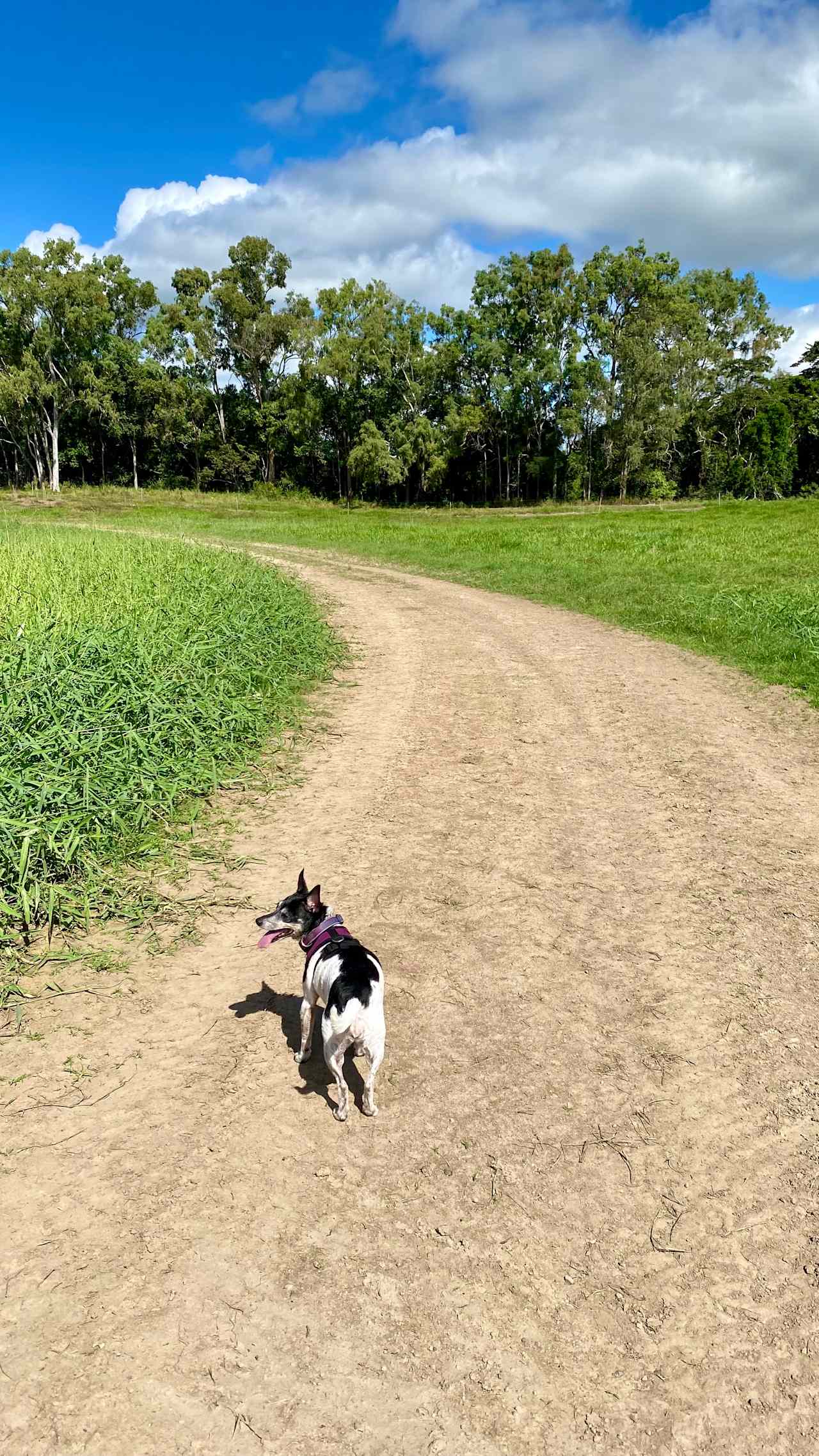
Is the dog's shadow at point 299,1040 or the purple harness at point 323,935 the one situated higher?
the purple harness at point 323,935

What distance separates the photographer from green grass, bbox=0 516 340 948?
5656 mm

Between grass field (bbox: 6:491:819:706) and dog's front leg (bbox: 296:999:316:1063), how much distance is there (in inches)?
308

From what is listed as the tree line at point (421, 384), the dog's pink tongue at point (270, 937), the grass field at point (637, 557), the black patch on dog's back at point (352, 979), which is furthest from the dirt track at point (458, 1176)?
the tree line at point (421, 384)

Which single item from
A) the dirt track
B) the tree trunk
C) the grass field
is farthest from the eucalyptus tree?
the dirt track

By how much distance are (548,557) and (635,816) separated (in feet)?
59.9

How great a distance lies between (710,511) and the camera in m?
41.5

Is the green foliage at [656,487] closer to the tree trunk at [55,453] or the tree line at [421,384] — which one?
the tree line at [421,384]

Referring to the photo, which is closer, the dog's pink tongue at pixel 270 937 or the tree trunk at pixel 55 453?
the dog's pink tongue at pixel 270 937

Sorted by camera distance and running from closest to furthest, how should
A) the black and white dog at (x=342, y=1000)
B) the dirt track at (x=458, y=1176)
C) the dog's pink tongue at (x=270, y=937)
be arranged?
the dirt track at (x=458, y=1176) → the black and white dog at (x=342, y=1000) → the dog's pink tongue at (x=270, y=937)

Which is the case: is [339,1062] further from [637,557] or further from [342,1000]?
[637,557]

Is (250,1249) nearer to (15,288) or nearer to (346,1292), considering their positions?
(346,1292)

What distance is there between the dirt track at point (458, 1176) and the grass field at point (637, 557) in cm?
610

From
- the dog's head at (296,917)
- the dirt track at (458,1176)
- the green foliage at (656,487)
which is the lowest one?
the dirt track at (458,1176)

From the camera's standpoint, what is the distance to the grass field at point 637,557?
13391mm
